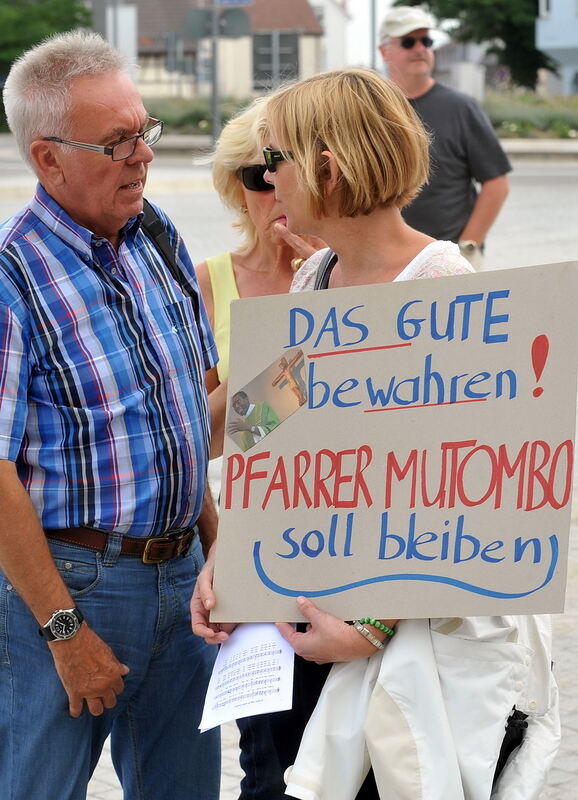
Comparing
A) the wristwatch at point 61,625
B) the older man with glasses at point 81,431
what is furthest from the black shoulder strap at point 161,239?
the wristwatch at point 61,625

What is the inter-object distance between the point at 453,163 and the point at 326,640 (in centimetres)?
421

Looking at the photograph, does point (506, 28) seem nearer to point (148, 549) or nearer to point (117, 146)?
point (117, 146)

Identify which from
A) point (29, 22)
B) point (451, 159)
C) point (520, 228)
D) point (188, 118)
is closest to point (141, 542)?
point (451, 159)

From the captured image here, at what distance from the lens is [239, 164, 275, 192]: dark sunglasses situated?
3095 millimetres

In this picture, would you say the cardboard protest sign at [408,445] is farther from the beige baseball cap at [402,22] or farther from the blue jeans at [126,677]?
the beige baseball cap at [402,22]

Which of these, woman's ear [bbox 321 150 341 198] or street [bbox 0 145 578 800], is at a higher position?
woman's ear [bbox 321 150 341 198]

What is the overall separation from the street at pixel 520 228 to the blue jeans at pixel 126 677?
3.49 ft

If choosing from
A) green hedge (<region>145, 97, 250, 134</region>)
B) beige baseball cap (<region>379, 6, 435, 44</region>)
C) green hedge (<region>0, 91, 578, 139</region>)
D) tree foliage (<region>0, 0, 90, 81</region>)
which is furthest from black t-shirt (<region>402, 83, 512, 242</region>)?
tree foliage (<region>0, 0, 90, 81</region>)

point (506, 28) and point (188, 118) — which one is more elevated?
point (506, 28)

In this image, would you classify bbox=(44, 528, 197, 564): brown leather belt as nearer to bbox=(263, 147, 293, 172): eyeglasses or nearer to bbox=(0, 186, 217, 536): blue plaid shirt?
bbox=(0, 186, 217, 536): blue plaid shirt

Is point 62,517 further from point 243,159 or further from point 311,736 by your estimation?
point 243,159

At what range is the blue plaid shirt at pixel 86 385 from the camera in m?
2.18

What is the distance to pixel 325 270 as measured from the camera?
240cm

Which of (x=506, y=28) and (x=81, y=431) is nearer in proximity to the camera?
(x=81, y=431)
